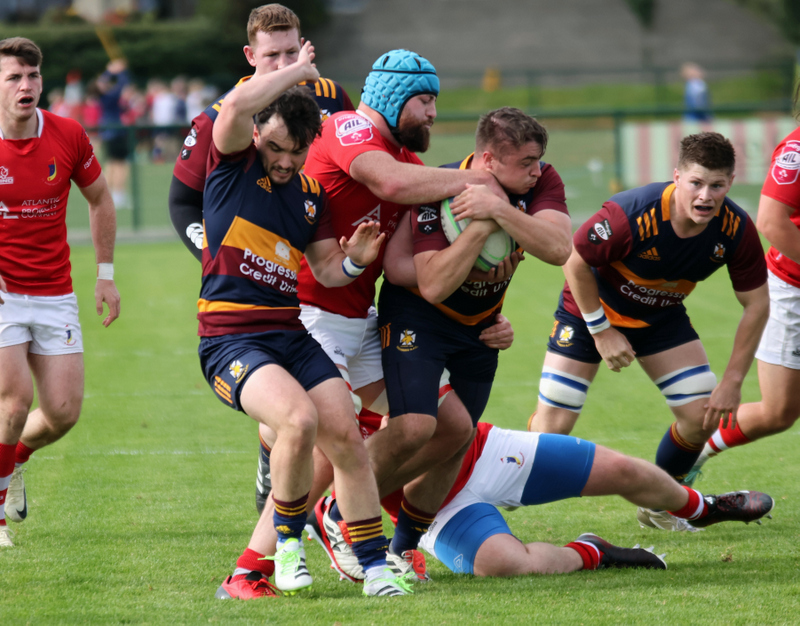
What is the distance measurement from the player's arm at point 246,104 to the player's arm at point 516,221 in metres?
0.85

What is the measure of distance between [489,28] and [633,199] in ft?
107

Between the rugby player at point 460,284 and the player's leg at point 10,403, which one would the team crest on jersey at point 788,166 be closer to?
the rugby player at point 460,284

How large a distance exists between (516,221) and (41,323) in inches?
102

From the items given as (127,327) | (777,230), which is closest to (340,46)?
(127,327)

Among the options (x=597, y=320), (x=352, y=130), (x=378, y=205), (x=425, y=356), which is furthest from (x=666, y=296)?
(x=352, y=130)

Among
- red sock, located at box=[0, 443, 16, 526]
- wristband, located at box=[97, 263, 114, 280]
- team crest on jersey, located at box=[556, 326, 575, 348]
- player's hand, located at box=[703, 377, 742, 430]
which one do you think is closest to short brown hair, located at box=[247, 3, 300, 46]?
wristband, located at box=[97, 263, 114, 280]

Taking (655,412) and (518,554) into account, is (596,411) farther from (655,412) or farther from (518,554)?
(518,554)

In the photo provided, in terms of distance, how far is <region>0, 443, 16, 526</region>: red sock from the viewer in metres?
5.14

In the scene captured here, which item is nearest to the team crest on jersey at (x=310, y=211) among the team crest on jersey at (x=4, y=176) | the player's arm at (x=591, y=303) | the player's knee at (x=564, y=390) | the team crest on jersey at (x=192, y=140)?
the team crest on jersey at (x=192, y=140)

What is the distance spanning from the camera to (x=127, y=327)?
1133cm

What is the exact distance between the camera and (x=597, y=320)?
204 inches

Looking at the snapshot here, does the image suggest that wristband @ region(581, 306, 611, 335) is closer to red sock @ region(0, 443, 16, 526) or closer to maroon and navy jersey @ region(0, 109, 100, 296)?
maroon and navy jersey @ region(0, 109, 100, 296)

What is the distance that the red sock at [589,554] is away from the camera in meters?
4.50

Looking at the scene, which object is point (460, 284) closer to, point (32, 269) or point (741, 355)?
point (741, 355)
